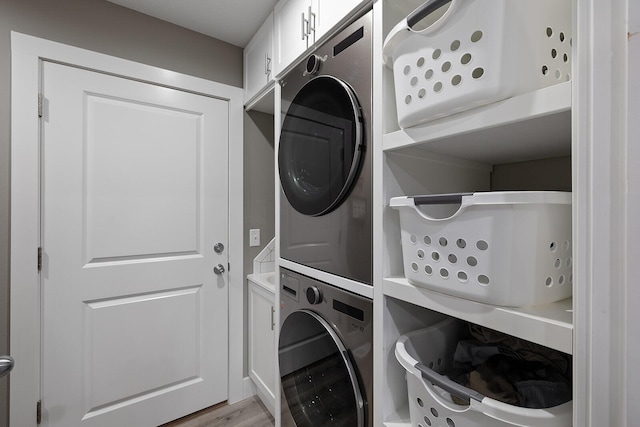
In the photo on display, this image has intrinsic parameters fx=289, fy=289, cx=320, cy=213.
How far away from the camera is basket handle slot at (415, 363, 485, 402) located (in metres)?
0.62

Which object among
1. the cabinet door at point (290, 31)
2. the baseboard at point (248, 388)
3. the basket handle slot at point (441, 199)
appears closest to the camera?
the basket handle slot at point (441, 199)

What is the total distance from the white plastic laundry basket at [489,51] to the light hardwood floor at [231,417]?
Result: 202 centimetres

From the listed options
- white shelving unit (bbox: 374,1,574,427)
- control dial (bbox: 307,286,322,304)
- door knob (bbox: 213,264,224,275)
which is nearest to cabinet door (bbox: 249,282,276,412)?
door knob (bbox: 213,264,224,275)

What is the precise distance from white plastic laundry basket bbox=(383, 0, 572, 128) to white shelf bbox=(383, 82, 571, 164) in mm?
28

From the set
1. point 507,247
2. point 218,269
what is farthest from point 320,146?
point 218,269

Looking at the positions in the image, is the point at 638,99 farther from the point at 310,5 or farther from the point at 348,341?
the point at 310,5

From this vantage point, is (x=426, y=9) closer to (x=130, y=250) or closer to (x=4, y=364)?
(x=4, y=364)

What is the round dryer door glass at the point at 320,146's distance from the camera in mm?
992

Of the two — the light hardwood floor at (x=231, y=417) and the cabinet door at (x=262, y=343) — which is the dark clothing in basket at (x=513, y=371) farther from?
the light hardwood floor at (x=231, y=417)

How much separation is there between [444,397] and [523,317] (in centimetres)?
29

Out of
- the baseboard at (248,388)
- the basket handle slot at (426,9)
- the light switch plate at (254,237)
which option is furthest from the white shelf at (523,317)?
the baseboard at (248,388)

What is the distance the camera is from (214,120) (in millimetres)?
1885

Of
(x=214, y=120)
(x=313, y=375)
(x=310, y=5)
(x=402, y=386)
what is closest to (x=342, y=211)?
(x=402, y=386)

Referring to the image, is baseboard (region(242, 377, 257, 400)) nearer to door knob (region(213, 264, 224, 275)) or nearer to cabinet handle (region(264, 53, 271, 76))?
door knob (region(213, 264, 224, 275))
